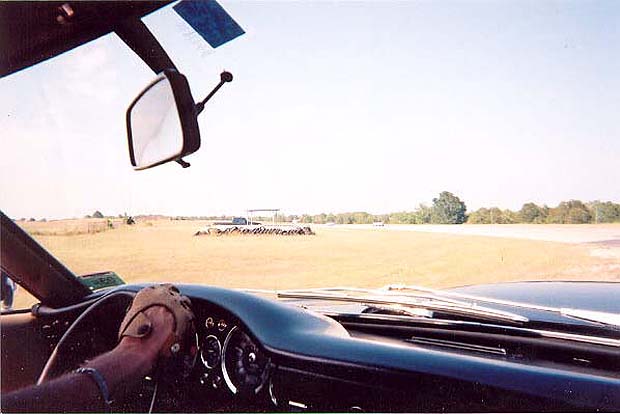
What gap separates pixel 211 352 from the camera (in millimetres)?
2137

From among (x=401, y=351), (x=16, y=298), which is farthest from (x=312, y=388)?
(x=16, y=298)

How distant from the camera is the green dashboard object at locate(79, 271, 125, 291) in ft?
10.2

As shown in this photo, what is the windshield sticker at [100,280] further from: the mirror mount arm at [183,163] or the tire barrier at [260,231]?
the tire barrier at [260,231]

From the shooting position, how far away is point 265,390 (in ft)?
5.98

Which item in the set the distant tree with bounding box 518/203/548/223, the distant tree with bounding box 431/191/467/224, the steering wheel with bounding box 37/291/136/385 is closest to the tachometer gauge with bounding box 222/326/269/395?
the steering wheel with bounding box 37/291/136/385

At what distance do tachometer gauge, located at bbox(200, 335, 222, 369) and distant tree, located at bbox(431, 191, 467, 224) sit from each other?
2642 mm

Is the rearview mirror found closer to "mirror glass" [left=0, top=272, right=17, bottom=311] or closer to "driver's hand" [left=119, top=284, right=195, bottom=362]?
"driver's hand" [left=119, top=284, right=195, bottom=362]

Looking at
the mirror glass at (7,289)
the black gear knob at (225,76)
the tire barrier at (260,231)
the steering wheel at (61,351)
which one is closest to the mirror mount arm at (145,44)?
the black gear knob at (225,76)

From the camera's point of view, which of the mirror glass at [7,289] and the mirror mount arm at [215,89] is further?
the mirror glass at [7,289]

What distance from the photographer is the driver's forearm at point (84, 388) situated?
149cm

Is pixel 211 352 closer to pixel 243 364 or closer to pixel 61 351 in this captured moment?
pixel 243 364

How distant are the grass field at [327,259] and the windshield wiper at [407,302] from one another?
2.43 feet

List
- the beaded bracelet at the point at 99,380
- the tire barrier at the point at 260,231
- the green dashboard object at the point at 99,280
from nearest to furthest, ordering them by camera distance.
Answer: the beaded bracelet at the point at 99,380 → the green dashboard object at the point at 99,280 → the tire barrier at the point at 260,231

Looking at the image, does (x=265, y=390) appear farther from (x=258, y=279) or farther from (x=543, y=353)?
(x=258, y=279)
